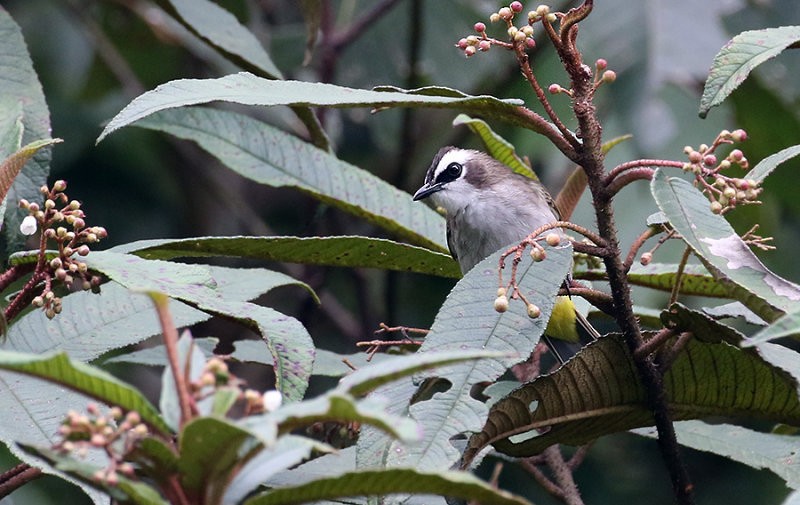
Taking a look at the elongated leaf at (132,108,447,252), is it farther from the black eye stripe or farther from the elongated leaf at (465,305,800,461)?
the black eye stripe

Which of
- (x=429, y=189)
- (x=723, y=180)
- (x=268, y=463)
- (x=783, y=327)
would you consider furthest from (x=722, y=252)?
(x=429, y=189)

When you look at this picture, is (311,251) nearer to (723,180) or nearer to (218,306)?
(218,306)

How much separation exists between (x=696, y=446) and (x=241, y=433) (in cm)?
145

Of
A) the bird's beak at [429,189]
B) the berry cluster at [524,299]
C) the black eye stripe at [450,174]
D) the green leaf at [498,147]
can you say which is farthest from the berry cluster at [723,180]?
the black eye stripe at [450,174]

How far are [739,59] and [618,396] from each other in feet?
2.04

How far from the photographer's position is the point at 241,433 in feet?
4.01

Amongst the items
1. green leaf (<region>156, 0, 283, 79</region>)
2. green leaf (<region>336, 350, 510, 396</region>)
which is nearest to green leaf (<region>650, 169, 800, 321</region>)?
green leaf (<region>336, 350, 510, 396</region>)

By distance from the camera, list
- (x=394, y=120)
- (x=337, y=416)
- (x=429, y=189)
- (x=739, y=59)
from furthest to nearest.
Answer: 1. (x=394, y=120)
2. (x=429, y=189)
3. (x=739, y=59)
4. (x=337, y=416)

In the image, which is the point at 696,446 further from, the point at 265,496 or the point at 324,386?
the point at 324,386

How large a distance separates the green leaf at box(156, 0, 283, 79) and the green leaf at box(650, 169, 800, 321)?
1.24m

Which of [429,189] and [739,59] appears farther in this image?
[429,189]

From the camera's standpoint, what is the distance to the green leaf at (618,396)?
6.54 feet

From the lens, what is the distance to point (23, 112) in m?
2.44

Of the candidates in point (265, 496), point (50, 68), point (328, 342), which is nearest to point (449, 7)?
point (328, 342)
